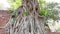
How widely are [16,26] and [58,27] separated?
2.43m

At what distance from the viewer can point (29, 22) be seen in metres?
2.02

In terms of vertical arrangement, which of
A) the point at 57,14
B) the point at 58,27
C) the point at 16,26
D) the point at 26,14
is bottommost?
the point at 58,27

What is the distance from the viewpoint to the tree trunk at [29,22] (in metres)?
2.01

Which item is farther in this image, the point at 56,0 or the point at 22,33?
the point at 56,0

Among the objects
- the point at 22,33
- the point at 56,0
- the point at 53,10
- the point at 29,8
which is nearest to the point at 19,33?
the point at 22,33

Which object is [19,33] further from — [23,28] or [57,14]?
[57,14]

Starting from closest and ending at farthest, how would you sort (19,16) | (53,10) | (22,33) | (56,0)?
(22,33)
(19,16)
(53,10)
(56,0)

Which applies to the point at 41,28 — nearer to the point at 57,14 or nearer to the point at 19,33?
the point at 19,33

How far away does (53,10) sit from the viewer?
3760 mm

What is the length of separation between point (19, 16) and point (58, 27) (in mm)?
2367

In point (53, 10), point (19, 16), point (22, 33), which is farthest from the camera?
point (53, 10)

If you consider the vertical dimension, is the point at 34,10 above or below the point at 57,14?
above

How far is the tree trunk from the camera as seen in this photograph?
6.58 ft

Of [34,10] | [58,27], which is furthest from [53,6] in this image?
[34,10]
